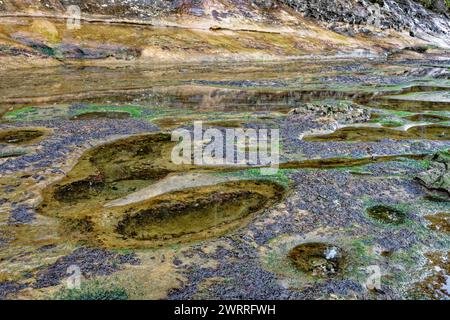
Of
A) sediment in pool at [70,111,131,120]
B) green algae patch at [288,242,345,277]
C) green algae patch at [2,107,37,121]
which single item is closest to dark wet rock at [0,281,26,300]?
green algae patch at [288,242,345,277]

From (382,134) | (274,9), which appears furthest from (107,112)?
(274,9)

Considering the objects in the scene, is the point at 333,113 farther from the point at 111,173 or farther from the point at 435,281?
the point at 435,281

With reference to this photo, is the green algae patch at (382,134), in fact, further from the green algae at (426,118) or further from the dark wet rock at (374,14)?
the dark wet rock at (374,14)

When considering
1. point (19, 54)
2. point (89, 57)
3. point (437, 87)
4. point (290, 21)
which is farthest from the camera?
point (290, 21)

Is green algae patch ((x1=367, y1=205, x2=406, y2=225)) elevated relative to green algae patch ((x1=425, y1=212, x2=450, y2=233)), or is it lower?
lower

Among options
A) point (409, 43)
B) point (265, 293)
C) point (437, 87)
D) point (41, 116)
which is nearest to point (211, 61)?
point (437, 87)

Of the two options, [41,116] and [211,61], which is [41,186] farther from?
[211,61]

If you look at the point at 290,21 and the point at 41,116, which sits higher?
the point at 290,21

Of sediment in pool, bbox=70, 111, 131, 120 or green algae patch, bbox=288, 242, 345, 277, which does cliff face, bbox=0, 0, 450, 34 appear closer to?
sediment in pool, bbox=70, 111, 131, 120
